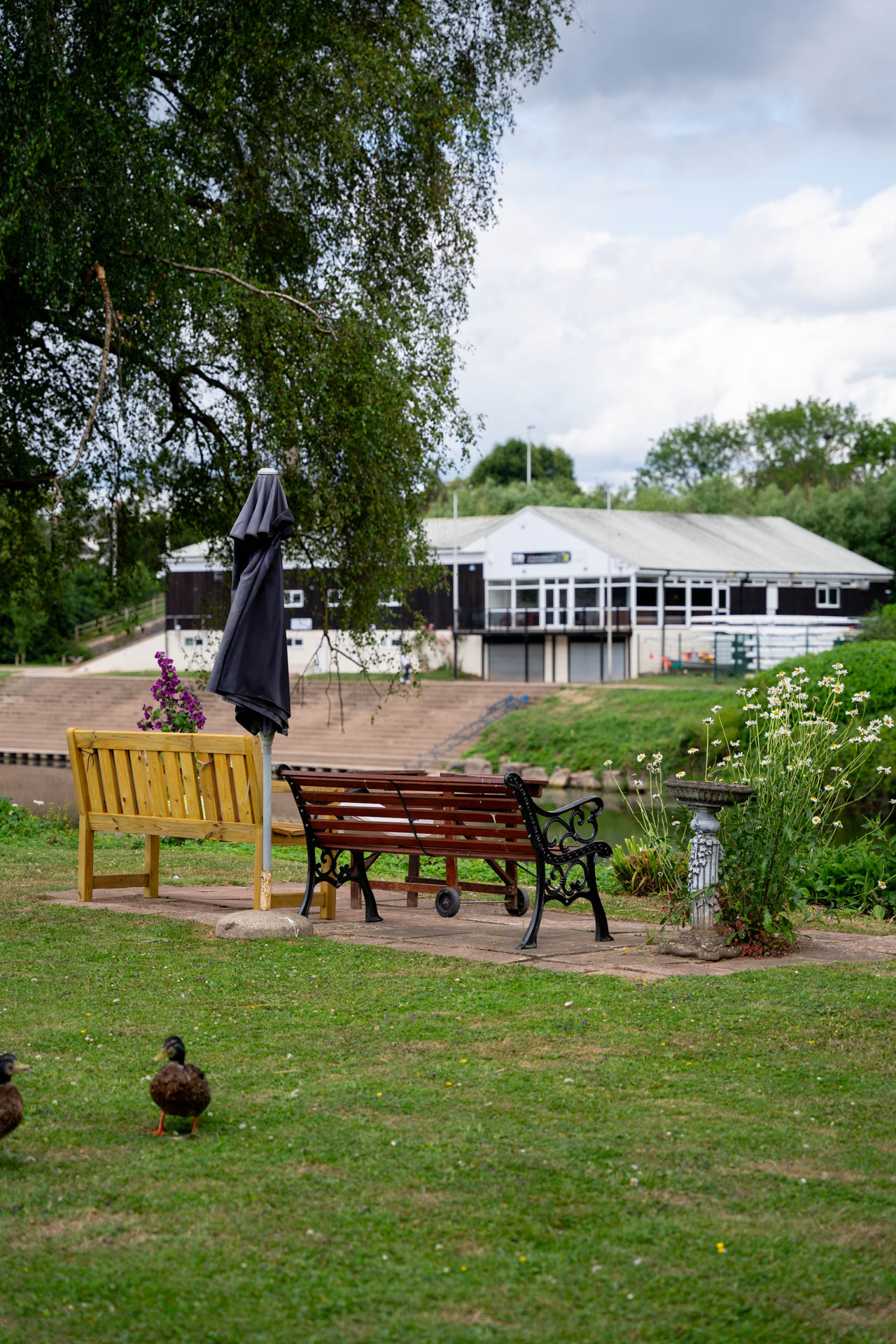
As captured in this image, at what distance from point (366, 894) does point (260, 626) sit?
178 centimetres

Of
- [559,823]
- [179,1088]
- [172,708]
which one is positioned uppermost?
[172,708]

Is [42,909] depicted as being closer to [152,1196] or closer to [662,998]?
[662,998]

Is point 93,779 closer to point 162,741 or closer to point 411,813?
point 162,741

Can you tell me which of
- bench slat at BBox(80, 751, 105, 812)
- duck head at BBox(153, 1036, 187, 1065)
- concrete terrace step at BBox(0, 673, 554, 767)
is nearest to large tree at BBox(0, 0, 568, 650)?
bench slat at BBox(80, 751, 105, 812)

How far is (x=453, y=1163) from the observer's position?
408cm

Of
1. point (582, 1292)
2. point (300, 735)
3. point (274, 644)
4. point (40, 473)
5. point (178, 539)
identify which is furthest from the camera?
point (300, 735)

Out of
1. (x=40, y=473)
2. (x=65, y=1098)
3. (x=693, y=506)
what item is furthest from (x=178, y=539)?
(x=693, y=506)

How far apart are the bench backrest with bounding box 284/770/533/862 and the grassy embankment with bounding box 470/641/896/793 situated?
2212 centimetres

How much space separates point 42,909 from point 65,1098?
14.1 feet

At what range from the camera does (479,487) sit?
90875 millimetres

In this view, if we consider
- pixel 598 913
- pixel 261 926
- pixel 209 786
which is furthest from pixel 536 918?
pixel 209 786

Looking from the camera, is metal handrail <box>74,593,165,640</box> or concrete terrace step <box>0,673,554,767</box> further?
metal handrail <box>74,593,165,640</box>

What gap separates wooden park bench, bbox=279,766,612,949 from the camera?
7.71 metres

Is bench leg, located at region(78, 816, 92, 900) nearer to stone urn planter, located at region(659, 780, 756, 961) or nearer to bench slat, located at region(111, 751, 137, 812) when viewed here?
bench slat, located at region(111, 751, 137, 812)
